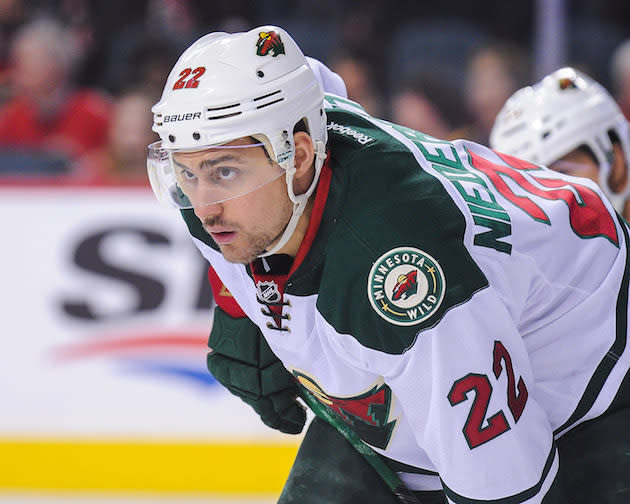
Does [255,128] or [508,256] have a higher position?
[255,128]

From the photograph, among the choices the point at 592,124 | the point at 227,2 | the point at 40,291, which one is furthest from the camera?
the point at 227,2

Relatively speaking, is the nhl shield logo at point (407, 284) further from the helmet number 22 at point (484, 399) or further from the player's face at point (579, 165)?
the player's face at point (579, 165)

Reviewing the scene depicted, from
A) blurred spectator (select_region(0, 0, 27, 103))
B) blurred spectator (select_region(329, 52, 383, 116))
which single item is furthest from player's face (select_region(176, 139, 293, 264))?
blurred spectator (select_region(0, 0, 27, 103))

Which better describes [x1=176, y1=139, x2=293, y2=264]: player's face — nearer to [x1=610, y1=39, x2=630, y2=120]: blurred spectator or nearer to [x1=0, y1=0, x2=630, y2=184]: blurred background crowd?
[x1=0, y1=0, x2=630, y2=184]: blurred background crowd

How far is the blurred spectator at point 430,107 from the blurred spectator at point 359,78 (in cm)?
9

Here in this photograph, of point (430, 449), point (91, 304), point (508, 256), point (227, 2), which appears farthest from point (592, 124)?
point (227, 2)

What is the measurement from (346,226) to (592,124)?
1095 mm

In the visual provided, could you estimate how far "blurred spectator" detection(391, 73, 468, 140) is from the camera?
4.36 meters

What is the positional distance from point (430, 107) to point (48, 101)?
1.62 m

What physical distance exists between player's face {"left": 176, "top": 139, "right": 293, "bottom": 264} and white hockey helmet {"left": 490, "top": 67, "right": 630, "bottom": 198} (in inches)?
37.2

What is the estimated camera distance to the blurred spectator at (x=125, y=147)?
3811 mm

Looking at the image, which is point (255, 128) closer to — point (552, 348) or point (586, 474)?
point (552, 348)

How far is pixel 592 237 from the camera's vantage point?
5.59 feet

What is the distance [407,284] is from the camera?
1460mm
